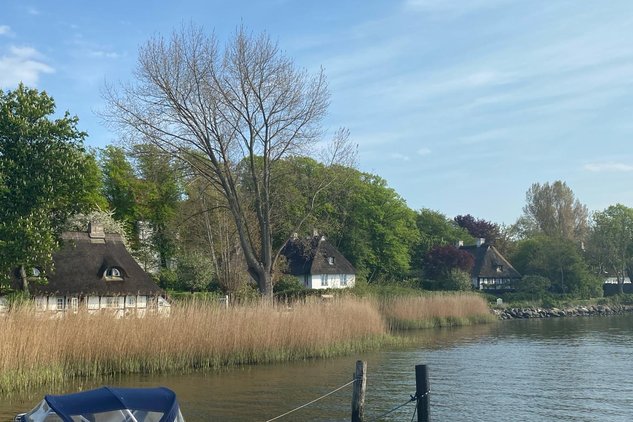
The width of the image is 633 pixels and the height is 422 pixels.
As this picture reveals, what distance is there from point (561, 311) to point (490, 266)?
1851 cm

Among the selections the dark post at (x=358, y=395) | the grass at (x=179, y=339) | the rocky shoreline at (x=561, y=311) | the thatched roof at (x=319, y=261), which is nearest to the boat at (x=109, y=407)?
the dark post at (x=358, y=395)

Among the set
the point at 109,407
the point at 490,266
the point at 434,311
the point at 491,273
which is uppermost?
the point at 490,266

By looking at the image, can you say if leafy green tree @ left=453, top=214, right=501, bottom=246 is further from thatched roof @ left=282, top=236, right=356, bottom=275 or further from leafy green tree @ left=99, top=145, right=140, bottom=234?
leafy green tree @ left=99, top=145, right=140, bottom=234

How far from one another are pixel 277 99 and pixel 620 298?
5519 centimetres

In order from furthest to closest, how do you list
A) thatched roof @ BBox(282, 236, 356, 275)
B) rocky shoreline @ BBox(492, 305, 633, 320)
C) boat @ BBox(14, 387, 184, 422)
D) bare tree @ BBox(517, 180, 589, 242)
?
1. bare tree @ BBox(517, 180, 589, 242)
2. thatched roof @ BBox(282, 236, 356, 275)
3. rocky shoreline @ BBox(492, 305, 633, 320)
4. boat @ BBox(14, 387, 184, 422)

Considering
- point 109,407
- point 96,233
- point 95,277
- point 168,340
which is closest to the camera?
point 109,407

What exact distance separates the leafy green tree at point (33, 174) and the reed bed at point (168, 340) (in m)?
7.55

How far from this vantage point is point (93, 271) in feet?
124

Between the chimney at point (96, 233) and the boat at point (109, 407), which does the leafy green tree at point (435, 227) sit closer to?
the chimney at point (96, 233)

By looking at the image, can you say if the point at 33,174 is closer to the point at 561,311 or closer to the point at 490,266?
the point at 561,311

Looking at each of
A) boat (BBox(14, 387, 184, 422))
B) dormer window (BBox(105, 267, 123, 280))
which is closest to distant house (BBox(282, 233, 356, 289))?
dormer window (BBox(105, 267, 123, 280))

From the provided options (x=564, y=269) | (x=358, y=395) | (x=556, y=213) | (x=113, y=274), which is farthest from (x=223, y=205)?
(x=556, y=213)

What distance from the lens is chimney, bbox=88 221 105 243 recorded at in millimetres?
39906

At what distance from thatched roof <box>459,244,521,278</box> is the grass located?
52.7m
